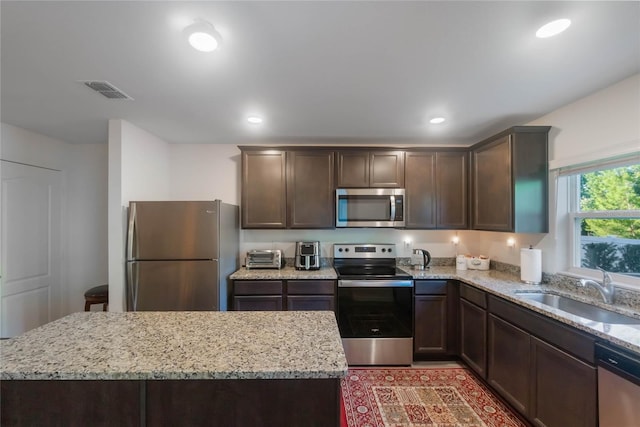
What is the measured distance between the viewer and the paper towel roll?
2.31 metres

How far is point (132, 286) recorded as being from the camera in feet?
7.84

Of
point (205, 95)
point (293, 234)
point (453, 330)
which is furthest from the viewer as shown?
point (293, 234)

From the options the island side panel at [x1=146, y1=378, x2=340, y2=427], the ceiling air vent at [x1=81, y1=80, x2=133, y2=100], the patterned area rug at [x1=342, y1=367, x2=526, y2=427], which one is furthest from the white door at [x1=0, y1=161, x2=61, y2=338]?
the patterned area rug at [x1=342, y1=367, x2=526, y2=427]

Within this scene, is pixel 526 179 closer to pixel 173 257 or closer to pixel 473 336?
pixel 473 336

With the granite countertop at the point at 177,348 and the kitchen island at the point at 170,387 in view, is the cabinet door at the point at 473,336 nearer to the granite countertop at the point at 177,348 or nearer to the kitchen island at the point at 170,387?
the granite countertop at the point at 177,348

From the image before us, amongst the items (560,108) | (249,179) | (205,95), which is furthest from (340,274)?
(560,108)

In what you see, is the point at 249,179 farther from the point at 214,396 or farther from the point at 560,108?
the point at 560,108

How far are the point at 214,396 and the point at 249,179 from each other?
92.1 inches

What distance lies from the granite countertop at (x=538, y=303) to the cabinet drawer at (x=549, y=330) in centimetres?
5

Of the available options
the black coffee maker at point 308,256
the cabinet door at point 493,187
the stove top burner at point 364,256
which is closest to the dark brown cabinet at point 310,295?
the black coffee maker at point 308,256

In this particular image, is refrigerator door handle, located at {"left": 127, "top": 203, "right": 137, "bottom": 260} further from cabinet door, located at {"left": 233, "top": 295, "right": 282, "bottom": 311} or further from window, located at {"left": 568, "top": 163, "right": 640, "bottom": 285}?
window, located at {"left": 568, "top": 163, "right": 640, "bottom": 285}

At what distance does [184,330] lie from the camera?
1.29m

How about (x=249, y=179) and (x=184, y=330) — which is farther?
(x=249, y=179)

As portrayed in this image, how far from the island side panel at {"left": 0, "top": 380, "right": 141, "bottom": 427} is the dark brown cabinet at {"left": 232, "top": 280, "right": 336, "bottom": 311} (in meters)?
1.66
